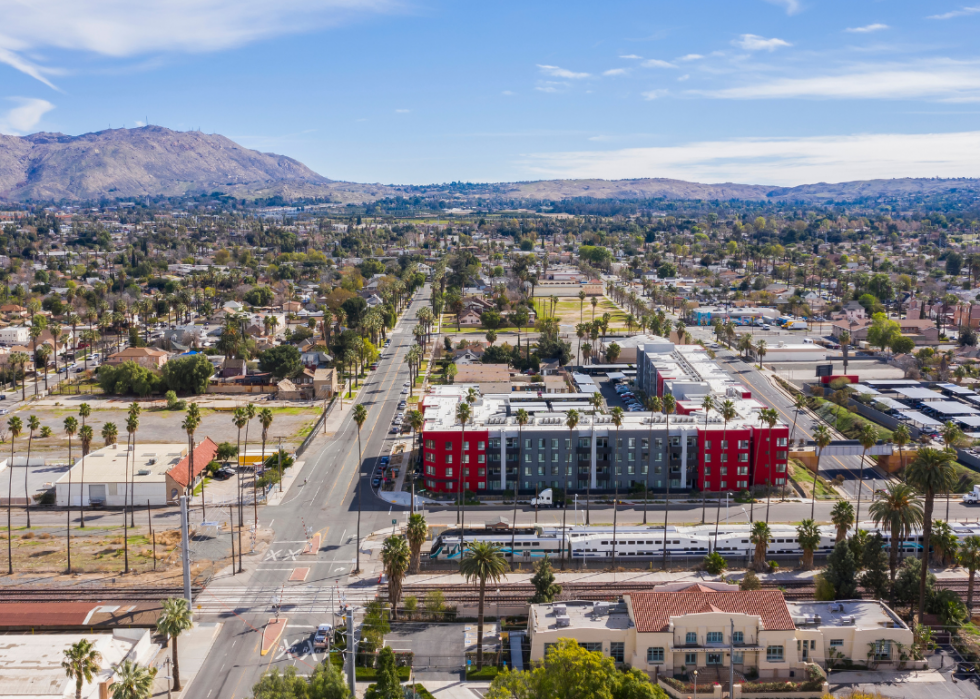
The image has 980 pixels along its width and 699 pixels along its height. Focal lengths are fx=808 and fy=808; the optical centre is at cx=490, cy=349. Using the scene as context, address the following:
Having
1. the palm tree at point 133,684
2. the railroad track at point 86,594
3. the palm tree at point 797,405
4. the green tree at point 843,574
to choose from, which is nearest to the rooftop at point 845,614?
the green tree at point 843,574

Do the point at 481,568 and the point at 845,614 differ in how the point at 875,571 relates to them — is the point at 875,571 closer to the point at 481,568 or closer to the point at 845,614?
the point at 845,614

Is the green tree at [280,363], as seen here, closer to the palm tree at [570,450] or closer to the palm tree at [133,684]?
the palm tree at [570,450]

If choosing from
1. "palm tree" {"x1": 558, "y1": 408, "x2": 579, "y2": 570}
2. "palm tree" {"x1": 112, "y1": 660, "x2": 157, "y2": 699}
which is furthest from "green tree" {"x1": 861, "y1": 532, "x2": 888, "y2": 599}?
"palm tree" {"x1": 112, "y1": 660, "x2": 157, "y2": 699}

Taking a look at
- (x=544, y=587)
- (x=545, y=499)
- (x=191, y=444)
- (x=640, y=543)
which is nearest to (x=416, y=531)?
(x=544, y=587)

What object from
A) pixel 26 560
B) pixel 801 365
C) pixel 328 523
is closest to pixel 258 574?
pixel 328 523

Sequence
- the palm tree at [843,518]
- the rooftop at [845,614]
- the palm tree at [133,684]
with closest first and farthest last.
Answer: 1. the palm tree at [133,684]
2. the rooftop at [845,614]
3. the palm tree at [843,518]

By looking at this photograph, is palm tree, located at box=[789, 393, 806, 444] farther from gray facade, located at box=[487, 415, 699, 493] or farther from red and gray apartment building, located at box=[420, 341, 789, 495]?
gray facade, located at box=[487, 415, 699, 493]
